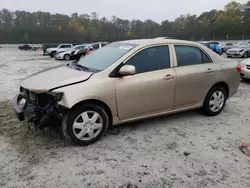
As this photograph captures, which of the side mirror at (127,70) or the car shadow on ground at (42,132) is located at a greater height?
the side mirror at (127,70)

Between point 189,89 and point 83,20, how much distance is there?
370 ft

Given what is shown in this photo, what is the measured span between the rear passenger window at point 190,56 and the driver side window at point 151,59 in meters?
0.27

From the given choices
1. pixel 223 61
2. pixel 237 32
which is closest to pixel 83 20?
pixel 237 32

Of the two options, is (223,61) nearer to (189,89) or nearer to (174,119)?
(189,89)

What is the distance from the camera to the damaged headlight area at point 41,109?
3.13 m

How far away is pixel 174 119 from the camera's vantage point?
442 centimetres

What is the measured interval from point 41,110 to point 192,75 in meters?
2.66

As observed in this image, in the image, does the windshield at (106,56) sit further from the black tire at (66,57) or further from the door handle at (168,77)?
the black tire at (66,57)

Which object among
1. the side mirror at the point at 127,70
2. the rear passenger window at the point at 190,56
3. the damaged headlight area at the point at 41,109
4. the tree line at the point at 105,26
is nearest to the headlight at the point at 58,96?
the damaged headlight area at the point at 41,109

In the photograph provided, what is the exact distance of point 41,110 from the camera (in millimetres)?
3234

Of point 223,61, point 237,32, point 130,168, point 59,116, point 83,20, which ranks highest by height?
point 83,20

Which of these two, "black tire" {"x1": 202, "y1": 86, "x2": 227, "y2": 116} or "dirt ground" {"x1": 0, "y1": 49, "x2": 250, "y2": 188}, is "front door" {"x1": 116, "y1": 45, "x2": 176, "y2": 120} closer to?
"dirt ground" {"x1": 0, "y1": 49, "x2": 250, "y2": 188}

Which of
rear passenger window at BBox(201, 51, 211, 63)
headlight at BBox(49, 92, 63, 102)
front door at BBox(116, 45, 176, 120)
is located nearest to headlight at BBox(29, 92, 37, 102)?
headlight at BBox(49, 92, 63, 102)

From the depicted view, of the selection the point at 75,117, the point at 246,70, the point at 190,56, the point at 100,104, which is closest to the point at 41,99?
the point at 75,117
